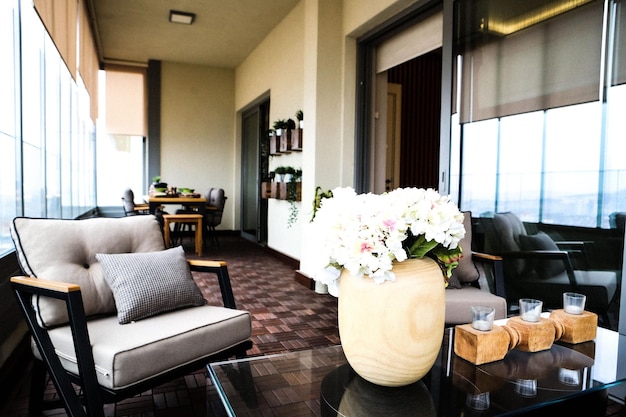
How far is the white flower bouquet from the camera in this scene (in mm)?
1152

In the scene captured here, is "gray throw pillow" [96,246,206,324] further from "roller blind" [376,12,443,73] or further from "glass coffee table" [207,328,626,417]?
"roller blind" [376,12,443,73]

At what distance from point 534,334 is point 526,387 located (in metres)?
0.29

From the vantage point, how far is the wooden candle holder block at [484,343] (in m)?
1.48

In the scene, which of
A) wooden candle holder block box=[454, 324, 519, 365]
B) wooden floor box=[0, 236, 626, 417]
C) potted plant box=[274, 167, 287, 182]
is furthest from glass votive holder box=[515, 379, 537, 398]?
potted plant box=[274, 167, 287, 182]

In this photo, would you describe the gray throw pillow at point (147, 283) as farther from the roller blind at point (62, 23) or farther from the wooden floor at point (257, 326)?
the roller blind at point (62, 23)

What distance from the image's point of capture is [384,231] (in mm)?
1164

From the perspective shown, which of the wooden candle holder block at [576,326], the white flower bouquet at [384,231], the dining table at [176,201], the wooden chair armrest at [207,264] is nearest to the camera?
the white flower bouquet at [384,231]

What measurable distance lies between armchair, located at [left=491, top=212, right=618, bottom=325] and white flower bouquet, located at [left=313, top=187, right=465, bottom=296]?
1624 mm

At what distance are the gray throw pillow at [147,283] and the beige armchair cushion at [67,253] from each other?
0.08 meters

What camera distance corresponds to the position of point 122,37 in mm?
7422

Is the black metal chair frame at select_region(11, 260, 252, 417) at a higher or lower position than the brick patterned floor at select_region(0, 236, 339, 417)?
higher

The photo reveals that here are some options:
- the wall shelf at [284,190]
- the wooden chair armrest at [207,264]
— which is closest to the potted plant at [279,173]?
the wall shelf at [284,190]

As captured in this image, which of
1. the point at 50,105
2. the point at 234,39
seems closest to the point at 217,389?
the point at 50,105

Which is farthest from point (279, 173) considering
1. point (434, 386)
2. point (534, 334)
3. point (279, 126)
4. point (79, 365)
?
point (434, 386)
